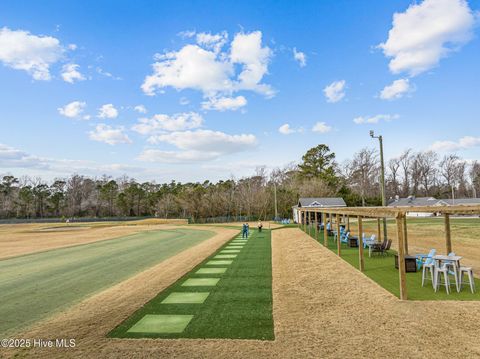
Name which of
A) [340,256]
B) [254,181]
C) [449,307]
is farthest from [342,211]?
[254,181]

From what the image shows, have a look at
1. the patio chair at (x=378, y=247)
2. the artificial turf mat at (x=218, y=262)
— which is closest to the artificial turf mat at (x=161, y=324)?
the artificial turf mat at (x=218, y=262)

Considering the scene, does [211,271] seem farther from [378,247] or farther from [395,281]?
[378,247]

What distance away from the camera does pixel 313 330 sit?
602cm

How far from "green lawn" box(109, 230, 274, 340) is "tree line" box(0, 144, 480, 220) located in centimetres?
4916

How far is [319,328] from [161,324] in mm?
3182

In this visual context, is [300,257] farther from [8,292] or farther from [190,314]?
[8,292]

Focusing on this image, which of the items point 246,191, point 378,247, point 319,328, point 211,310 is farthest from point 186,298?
point 246,191

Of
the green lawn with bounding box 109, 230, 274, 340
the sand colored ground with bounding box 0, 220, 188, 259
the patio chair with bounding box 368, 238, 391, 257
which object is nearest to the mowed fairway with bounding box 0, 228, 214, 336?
the green lawn with bounding box 109, 230, 274, 340

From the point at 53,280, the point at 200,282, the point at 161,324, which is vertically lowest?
the point at 53,280

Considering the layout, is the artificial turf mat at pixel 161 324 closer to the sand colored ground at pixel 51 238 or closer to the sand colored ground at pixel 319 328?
the sand colored ground at pixel 319 328

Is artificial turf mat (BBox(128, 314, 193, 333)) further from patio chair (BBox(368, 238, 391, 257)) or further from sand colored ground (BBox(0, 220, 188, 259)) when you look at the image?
sand colored ground (BBox(0, 220, 188, 259))

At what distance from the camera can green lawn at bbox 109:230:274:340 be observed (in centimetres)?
602

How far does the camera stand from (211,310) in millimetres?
7293

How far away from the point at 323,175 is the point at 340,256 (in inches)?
2070
